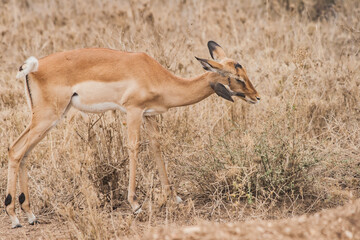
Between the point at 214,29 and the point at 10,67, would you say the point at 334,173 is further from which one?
the point at 10,67

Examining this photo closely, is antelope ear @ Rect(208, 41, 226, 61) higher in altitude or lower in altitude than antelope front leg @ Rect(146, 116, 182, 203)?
higher

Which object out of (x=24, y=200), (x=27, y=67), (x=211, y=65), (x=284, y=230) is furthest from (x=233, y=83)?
(x=284, y=230)

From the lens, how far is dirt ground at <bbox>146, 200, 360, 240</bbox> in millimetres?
2975

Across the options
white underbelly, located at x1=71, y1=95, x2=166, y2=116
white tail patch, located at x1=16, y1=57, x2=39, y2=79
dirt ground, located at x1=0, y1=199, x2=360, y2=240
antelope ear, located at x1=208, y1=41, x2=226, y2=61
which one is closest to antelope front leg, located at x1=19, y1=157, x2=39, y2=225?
white underbelly, located at x1=71, y1=95, x2=166, y2=116

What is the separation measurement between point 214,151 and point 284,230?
2.47m

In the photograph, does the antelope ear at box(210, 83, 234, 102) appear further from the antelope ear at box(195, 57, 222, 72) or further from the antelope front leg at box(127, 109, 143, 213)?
the antelope front leg at box(127, 109, 143, 213)

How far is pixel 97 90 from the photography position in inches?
199

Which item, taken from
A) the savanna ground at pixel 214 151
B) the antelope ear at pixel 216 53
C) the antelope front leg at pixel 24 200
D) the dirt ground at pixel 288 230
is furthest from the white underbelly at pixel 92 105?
the dirt ground at pixel 288 230

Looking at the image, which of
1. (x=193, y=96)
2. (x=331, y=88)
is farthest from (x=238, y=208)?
(x=331, y=88)

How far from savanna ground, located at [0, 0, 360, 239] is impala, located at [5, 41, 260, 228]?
0.30 meters

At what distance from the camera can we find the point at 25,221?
16.9 feet

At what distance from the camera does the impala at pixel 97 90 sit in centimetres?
500

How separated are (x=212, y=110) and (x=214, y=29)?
321 centimetres

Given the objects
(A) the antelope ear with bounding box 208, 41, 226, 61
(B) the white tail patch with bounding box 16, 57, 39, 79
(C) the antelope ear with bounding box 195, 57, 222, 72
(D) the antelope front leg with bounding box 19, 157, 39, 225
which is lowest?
(D) the antelope front leg with bounding box 19, 157, 39, 225
